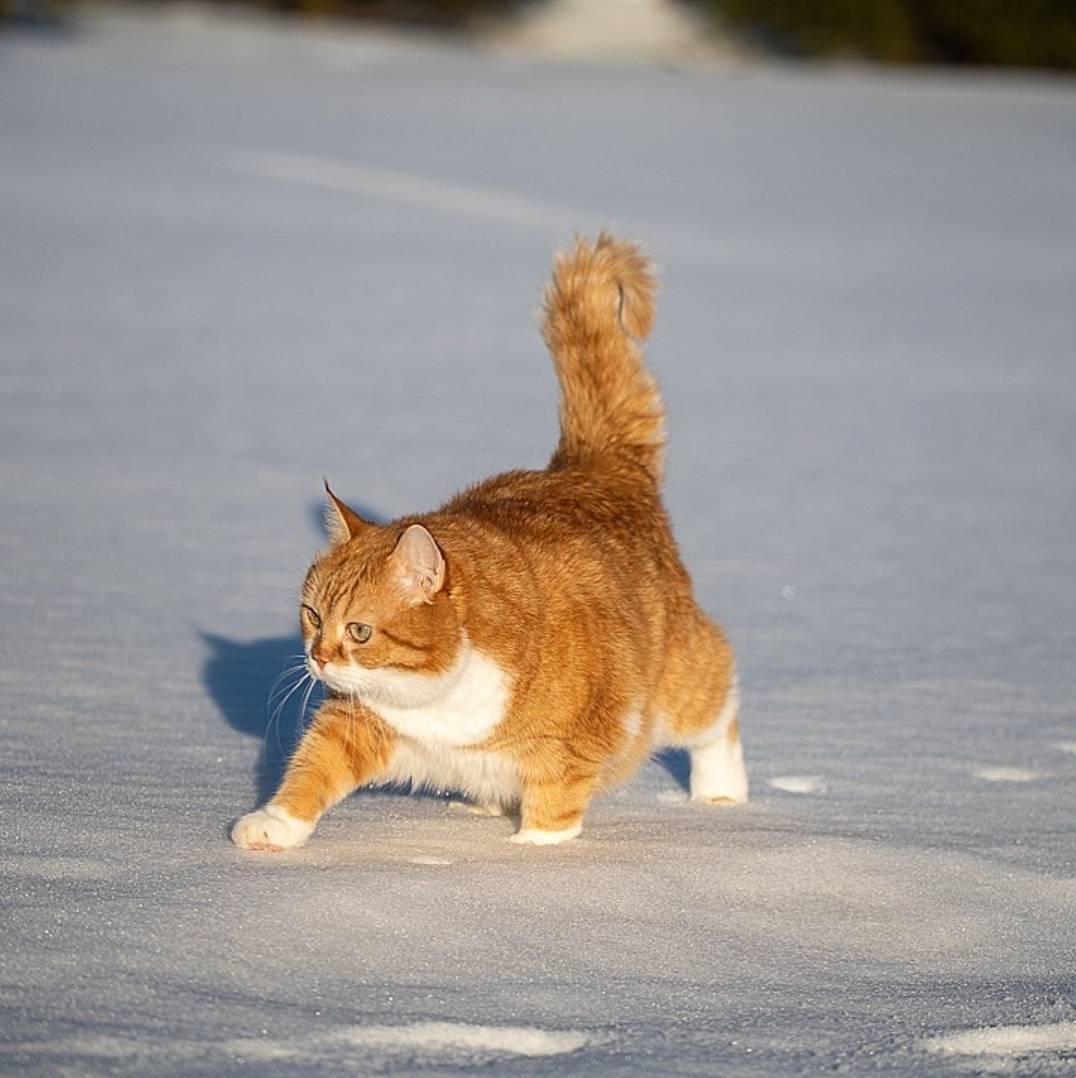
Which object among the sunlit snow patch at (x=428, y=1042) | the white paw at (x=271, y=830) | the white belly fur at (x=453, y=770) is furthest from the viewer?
the white belly fur at (x=453, y=770)

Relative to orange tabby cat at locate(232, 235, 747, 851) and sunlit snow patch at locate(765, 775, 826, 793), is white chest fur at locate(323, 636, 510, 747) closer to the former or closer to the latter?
orange tabby cat at locate(232, 235, 747, 851)

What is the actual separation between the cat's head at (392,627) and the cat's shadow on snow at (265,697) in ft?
1.56

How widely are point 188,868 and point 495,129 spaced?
18.7m

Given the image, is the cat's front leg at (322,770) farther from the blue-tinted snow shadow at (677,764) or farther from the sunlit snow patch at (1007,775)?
the sunlit snow patch at (1007,775)

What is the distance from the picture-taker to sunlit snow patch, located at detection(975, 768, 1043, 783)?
4672 millimetres

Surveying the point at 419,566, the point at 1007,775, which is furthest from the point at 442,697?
the point at 1007,775

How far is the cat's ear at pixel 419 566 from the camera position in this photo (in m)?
3.61

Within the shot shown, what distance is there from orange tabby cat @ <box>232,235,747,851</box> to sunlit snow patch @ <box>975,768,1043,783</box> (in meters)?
0.72

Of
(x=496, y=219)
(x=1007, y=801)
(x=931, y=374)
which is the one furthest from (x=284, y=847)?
(x=496, y=219)

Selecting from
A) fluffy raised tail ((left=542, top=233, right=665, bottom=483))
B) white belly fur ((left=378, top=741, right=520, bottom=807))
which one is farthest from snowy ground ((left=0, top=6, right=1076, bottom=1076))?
fluffy raised tail ((left=542, top=233, right=665, bottom=483))

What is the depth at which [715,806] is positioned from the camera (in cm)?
438

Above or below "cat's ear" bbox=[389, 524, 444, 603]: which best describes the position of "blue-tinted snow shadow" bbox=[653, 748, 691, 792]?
below

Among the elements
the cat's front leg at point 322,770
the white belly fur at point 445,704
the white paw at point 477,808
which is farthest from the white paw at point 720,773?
the cat's front leg at point 322,770

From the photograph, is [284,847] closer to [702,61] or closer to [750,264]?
[750,264]
